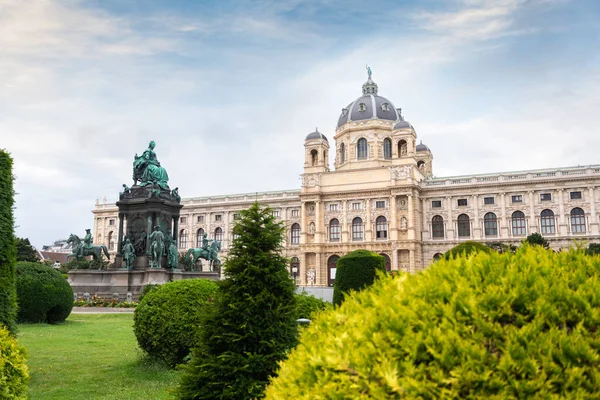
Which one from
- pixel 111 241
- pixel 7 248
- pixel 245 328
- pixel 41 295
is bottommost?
pixel 41 295

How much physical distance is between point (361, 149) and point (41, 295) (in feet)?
172

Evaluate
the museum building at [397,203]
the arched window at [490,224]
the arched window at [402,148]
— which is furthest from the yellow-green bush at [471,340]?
the arched window at [402,148]

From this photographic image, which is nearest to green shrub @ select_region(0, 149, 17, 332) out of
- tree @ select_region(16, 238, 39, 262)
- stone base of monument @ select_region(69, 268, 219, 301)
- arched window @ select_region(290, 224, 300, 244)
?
stone base of monument @ select_region(69, 268, 219, 301)

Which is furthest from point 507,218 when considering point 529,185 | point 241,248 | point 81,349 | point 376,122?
point 241,248

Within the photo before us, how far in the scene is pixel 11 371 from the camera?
18.7 feet

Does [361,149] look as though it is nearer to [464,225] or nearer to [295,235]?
[295,235]

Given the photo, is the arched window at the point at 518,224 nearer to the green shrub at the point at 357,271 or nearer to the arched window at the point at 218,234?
the arched window at the point at 218,234

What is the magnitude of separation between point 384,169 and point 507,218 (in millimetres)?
15028

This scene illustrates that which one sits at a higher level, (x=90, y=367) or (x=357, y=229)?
(x=357, y=229)

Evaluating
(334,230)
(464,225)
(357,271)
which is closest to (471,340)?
(357,271)

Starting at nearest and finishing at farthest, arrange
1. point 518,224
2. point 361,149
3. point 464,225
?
point 518,224
point 464,225
point 361,149

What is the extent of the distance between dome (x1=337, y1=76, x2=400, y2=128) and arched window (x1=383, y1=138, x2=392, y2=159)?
10.8ft

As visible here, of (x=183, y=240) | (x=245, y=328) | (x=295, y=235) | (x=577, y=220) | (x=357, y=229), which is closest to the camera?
(x=245, y=328)

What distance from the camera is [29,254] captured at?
5847cm
